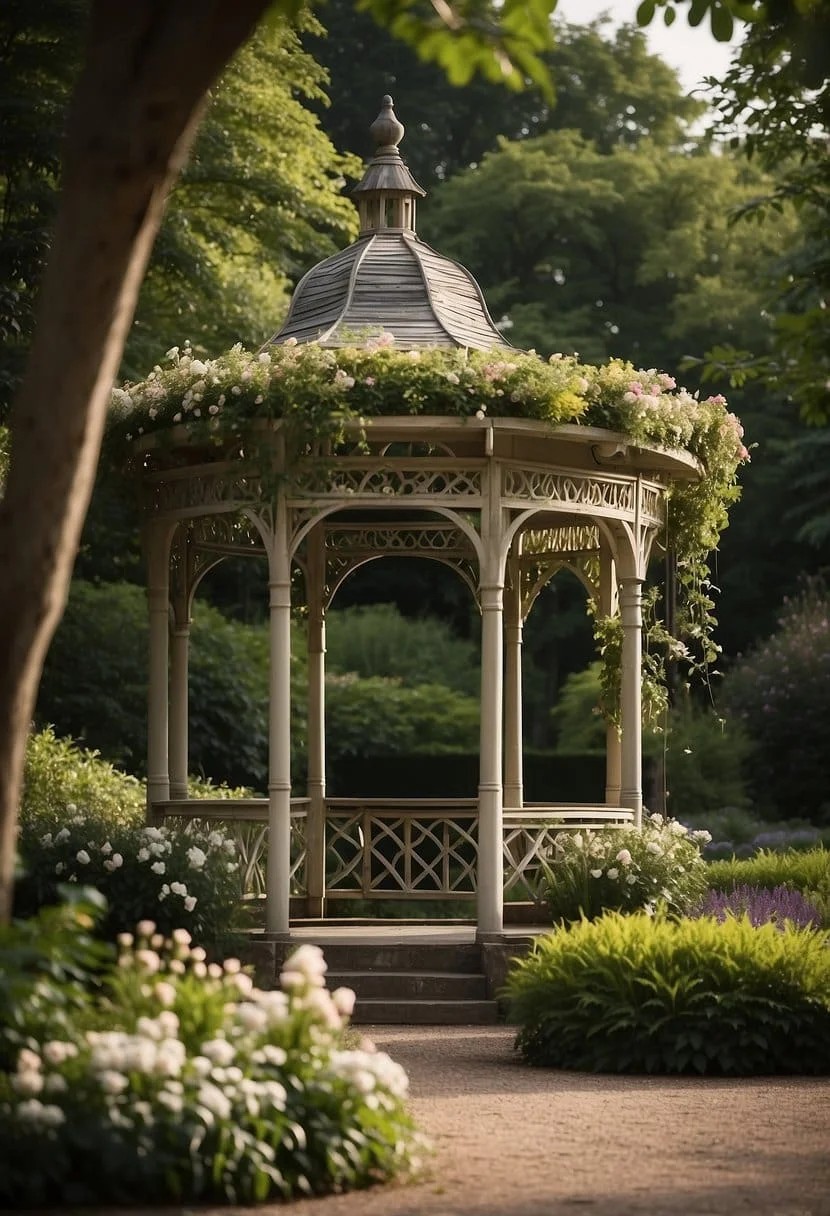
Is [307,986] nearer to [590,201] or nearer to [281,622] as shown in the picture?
[281,622]

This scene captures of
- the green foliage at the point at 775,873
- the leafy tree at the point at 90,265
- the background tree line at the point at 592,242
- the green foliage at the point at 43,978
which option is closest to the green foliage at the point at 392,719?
the background tree line at the point at 592,242

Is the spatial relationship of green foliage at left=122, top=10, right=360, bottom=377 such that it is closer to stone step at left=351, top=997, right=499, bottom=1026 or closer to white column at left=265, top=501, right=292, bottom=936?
white column at left=265, top=501, right=292, bottom=936

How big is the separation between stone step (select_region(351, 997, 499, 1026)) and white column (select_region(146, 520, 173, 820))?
8.35ft

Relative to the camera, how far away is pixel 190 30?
17.8 ft

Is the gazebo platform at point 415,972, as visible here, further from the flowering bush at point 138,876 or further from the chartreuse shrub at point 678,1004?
the chartreuse shrub at point 678,1004

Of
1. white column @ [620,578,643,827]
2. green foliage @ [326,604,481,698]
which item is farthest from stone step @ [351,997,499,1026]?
green foliage @ [326,604,481,698]

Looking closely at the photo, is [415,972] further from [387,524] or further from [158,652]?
[387,524]

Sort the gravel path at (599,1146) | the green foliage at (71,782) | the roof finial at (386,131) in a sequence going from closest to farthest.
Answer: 1. the gravel path at (599,1146)
2. the roof finial at (386,131)
3. the green foliage at (71,782)

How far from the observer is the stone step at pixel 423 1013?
470 inches

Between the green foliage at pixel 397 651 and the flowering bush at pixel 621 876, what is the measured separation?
15851mm

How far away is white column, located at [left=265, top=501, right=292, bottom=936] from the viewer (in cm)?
1231

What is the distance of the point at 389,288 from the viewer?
13.6m

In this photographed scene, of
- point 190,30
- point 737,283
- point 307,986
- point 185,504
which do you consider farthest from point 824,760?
point 190,30

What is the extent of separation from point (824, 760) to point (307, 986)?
20.6 metres
